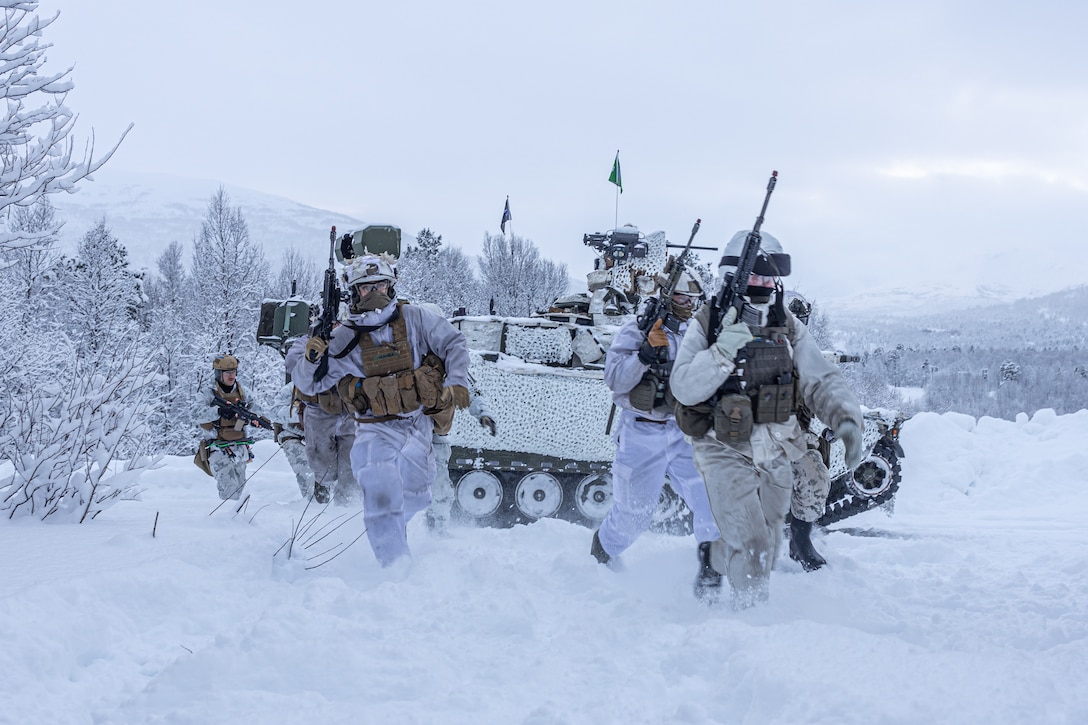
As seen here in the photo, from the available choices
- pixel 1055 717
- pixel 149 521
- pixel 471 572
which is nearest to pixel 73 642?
pixel 471 572

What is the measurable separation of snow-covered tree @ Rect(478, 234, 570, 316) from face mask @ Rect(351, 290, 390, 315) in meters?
32.8

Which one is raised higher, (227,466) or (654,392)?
(654,392)

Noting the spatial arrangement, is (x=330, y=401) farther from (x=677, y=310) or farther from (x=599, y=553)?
(x=677, y=310)

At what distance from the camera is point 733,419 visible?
347cm

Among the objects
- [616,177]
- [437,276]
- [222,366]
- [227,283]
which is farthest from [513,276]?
[222,366]

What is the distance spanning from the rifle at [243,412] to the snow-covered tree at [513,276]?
2986 centimetres

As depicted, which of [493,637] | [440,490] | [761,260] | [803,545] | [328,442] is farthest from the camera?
[440,490]

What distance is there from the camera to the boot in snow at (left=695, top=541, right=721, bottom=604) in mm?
3604

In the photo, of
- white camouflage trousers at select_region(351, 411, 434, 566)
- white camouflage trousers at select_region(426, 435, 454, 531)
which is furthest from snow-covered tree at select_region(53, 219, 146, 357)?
white camouflage trousers at select_region(351, 411, 434, 566)

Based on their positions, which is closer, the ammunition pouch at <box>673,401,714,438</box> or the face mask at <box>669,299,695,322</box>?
the ammunition pouch at <box>673,401,714,438</box>

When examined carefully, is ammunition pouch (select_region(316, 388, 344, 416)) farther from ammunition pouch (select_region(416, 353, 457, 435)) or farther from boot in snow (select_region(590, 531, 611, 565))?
boot in snow (select_region(590, 531, 611, 565))

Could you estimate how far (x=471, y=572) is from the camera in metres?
3.52

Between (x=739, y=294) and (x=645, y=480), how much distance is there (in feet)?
3.80

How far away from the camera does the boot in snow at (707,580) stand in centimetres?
360
